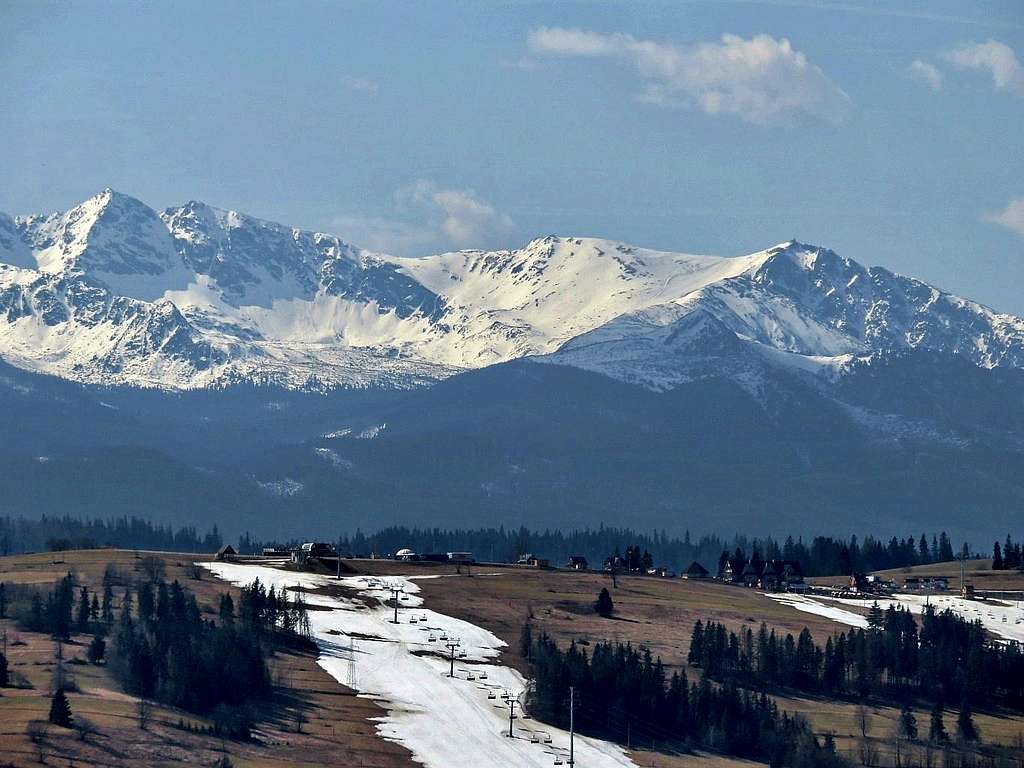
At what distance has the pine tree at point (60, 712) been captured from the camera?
178125mm

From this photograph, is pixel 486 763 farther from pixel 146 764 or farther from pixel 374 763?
pixel 146 764

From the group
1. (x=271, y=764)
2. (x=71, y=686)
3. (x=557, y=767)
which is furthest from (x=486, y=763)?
(x=71, y=686)

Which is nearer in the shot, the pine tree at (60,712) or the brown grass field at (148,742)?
the brown grass field at (148,742)

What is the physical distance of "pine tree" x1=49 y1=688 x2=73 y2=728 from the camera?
178 metres

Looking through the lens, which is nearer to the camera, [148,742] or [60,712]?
[60,712]

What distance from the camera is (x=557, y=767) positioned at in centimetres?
19788

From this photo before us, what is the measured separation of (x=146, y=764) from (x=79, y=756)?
5257mm

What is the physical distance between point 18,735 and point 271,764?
2037 centimetres

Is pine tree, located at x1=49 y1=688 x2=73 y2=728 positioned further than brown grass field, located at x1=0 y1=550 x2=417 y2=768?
Yes

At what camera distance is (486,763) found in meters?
196

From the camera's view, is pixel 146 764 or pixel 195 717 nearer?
pixel 146 764

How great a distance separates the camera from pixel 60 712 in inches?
7037

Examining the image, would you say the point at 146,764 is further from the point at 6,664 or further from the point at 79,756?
the point at 6,664

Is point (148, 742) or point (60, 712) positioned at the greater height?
point (60, 712)
